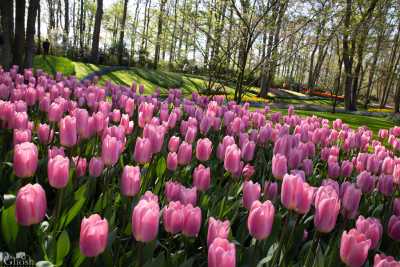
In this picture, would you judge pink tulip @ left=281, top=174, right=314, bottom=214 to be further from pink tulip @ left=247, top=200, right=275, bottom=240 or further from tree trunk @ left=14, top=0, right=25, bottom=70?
tree trunk @ left=14, top=0, right=25, bottom=70

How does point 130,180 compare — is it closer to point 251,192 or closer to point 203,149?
point 251,192

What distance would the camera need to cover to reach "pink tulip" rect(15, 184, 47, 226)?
1471 millimetres

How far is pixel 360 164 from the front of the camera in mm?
3461

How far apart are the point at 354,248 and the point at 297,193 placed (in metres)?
0.37

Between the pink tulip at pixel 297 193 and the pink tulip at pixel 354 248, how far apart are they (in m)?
0.29

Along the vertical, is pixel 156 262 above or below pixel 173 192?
below

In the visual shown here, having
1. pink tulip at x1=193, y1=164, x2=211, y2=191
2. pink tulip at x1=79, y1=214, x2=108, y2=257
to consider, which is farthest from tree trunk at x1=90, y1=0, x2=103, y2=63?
pink tulip at x1=79, y1=214, x2=108, y2=257

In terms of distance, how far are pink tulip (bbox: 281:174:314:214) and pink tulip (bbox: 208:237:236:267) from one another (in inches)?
26.2

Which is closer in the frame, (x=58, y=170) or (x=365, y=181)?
(x=58, y=170)

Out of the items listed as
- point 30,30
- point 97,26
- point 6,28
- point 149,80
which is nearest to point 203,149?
point 6,28

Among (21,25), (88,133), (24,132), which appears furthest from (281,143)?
(21,25)

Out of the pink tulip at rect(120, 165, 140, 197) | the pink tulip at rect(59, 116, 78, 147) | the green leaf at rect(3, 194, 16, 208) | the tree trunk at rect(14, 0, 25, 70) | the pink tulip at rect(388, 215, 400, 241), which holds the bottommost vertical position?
the pink tulip at rect(388, 215, 400, 241)

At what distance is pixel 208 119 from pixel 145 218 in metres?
2.52

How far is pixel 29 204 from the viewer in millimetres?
1479
